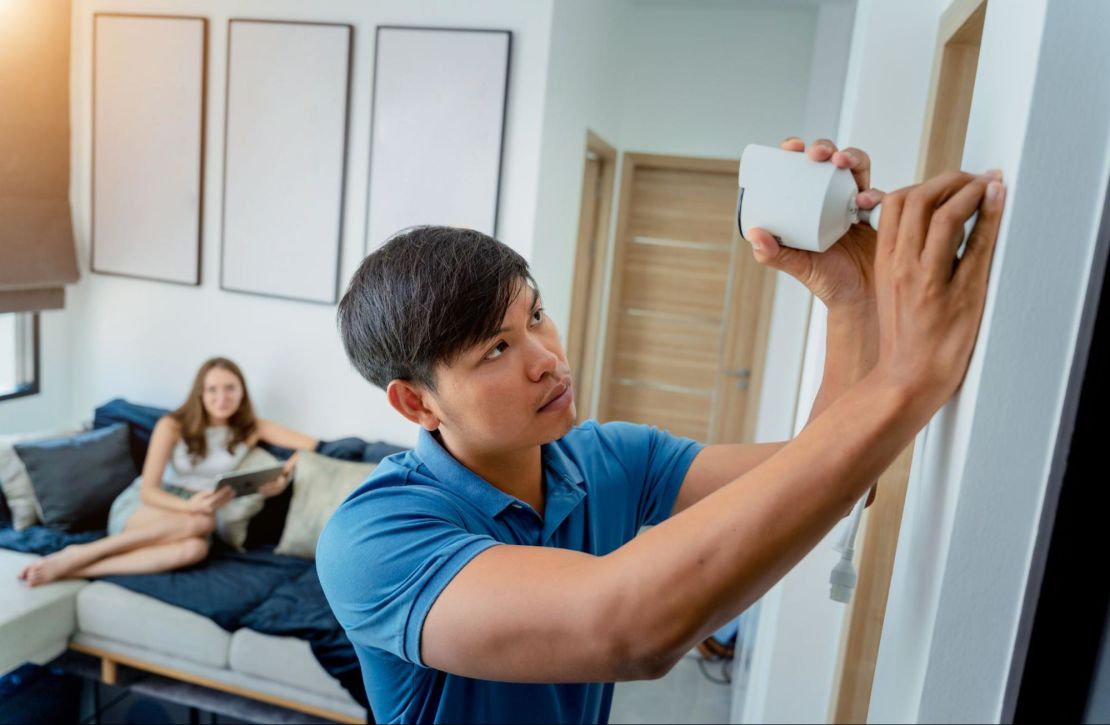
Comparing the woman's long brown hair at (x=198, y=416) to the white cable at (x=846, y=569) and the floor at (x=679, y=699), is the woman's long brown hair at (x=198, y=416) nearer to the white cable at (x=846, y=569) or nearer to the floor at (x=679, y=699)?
the floor at (x=679, y=699)

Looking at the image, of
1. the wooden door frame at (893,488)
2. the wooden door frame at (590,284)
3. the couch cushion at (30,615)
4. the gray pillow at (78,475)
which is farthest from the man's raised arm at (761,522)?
the wooden door frame at (590,284)

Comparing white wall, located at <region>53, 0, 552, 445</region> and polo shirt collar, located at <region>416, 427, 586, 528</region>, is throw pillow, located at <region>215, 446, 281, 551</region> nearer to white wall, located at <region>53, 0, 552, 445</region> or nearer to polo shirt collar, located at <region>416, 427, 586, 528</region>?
white wall, located at <region>53, 0, 552, 445</region>

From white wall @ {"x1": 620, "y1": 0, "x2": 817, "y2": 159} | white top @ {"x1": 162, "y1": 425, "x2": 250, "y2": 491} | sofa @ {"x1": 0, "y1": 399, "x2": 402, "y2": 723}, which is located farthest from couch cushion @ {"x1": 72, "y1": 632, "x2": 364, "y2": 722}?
white wall @ {"x1": 620, "y1": 0, "x2": 817, "y2": 159}

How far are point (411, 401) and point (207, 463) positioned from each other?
230cm

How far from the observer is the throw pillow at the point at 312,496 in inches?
103

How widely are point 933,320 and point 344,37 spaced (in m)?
2.75

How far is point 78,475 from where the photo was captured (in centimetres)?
267

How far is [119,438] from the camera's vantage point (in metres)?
2.87

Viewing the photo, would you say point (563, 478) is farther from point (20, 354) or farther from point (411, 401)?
point (20, 354)

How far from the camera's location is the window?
2.98 metres

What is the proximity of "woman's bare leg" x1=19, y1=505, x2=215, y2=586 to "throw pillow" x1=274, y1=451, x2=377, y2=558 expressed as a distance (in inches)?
9.7

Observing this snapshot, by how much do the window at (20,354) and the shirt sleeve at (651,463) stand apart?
2.87 m

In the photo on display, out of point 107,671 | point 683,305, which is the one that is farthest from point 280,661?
point 683,305

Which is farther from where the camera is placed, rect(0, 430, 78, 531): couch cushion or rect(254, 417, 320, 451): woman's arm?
rect(254, 417, 320, 451): woman's arm
